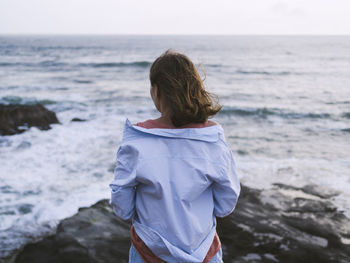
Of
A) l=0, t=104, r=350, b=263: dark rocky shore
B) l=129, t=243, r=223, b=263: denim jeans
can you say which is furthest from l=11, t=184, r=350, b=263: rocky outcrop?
l=129, t=243, r=223, b=263: denim jeans

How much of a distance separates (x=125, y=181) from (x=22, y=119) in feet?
34.3

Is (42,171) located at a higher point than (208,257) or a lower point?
lower

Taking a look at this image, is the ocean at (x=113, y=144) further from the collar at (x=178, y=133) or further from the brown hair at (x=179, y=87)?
the collar at (x=178, y=133)

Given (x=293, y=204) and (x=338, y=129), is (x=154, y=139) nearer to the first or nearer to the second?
(x=293, y=204)

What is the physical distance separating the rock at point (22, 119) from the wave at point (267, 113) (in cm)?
708

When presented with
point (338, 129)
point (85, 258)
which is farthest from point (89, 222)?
point (338, 129)

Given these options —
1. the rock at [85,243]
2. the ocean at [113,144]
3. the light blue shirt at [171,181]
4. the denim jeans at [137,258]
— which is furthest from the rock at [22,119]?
the light blue shirt at [171,181]

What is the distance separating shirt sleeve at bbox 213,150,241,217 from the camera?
1395mm

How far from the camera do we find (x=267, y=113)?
13648 mm

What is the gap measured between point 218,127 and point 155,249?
0.60 m

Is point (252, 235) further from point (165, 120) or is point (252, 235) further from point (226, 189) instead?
point (165, 120)

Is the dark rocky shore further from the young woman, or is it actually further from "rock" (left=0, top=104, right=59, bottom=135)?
"rock" (left=0, top=104, right=59, bottom=135)

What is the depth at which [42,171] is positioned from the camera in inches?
273

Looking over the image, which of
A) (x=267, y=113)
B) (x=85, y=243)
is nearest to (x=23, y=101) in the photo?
(x=267, y=113)
